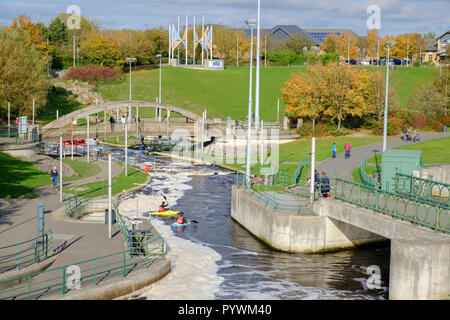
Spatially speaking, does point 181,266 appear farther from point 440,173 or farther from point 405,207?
point 440,173

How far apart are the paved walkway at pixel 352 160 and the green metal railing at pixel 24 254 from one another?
23429mm

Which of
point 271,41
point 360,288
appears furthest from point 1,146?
point 271,41

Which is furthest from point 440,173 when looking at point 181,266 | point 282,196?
point 181,266

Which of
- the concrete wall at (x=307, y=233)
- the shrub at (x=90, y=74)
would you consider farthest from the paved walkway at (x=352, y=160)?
the shrub at (x=90, y=74)

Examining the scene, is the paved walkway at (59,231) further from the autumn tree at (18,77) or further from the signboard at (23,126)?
the autumn tree at (18,77)

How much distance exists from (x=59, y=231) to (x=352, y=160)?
96.4 ft

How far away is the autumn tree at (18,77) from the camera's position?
2889 inches

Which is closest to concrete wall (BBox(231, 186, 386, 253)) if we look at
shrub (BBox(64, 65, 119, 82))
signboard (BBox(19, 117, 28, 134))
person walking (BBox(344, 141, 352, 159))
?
person walking (BBox(344, 141, 352, 159))

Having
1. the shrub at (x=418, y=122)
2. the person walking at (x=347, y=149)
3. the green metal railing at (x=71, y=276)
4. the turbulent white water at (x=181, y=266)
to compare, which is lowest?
the turbulent white water at (x=181, y=266)

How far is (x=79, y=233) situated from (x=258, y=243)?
9.64 m

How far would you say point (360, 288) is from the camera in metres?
25.0

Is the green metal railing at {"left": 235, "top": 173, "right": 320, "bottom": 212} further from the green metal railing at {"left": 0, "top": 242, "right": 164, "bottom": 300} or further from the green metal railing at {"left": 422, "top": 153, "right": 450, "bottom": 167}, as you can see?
the green metal railing at {"left": 422, "top": 153, "right": 450, "bottom": 167}

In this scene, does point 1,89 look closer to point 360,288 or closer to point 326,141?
point 326,141

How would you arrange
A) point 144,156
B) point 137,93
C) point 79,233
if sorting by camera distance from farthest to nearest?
point 137,93 → point 144,156 → point 79,233
